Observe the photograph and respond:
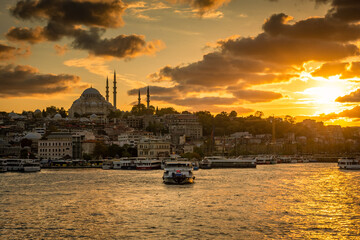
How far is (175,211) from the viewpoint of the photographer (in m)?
28.0

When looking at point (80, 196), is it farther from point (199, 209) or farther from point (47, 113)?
point (47, 113)

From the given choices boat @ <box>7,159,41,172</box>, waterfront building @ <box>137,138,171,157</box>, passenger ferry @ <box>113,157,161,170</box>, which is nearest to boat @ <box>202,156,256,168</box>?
passenger ferry @ <box>113,157,161,170</box>

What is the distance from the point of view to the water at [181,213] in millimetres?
22422

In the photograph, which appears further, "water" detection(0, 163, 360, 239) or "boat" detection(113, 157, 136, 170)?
"boat" detection(113, 157, 136, 170)

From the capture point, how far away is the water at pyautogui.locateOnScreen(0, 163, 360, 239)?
22.4 metres

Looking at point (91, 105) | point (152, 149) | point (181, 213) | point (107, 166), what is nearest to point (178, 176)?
point (181, 213)

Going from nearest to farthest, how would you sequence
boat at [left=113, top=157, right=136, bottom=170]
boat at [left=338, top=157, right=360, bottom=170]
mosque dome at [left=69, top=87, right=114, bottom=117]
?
boat at [left=338, top=157, right=360, bottom=170] → boat at [left=113, top=157, right=136, bottom=170] → mosque dome at [left=69, top=87, right=114, bottom=117]

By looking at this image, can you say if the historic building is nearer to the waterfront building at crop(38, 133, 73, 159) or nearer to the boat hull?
the waterfront building at crop(38, 133, 73, 159)

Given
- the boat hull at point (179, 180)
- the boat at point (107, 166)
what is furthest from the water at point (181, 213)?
the boat at point (107, 166)

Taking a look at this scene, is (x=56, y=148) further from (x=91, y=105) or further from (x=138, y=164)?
(x=91, y=105)

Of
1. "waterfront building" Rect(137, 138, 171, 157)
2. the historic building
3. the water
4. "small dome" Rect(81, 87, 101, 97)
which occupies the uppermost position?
"small dome" Rect(81, 87, 101, 97)

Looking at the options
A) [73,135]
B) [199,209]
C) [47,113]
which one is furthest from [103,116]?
[199,209]

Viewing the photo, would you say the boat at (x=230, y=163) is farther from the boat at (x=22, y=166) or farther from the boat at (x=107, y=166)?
the boat at (x=22, y=166)

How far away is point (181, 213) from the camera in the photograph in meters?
27.3
